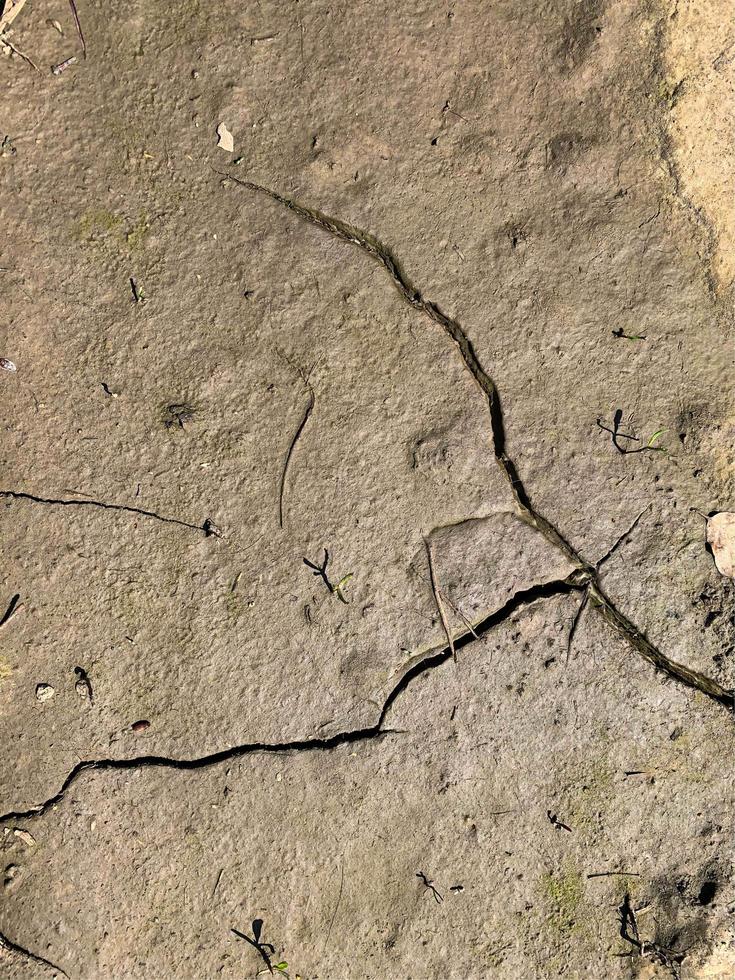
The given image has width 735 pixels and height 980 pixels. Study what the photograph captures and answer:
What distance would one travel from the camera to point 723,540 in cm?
232

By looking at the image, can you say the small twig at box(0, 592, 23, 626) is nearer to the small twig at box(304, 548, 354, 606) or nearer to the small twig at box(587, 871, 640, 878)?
the small twig at box(304, 548, 354, 606)

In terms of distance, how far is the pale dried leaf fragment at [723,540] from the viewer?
231 centimetres

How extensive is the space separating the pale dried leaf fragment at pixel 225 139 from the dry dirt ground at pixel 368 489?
1.2 inches

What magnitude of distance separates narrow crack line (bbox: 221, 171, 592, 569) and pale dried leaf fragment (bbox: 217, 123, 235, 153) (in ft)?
0.30

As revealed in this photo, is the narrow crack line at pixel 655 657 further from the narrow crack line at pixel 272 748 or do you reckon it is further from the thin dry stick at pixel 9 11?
the thin dry stick at pixel 9 11

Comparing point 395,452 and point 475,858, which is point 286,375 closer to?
point 395,452

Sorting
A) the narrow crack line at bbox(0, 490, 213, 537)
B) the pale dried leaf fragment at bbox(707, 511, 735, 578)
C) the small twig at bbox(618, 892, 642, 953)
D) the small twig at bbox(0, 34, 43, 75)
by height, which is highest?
the small twig at bbox(0, 34, 43, 75)

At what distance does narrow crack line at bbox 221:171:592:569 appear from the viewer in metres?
2.35

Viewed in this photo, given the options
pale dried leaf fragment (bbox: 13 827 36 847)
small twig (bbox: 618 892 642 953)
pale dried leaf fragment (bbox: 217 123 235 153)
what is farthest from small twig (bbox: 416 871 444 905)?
pale dried leaf fragment (bbox: 217 123 235 153)

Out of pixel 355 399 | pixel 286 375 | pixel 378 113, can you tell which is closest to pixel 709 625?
pixel 355 399

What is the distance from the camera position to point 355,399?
7.71 ft

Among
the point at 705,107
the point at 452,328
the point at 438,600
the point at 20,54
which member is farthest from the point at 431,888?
the point at 20,54

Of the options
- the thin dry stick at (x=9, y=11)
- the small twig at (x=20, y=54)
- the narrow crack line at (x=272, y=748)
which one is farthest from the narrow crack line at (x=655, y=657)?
the thin dry stick at (x=9, y=11)

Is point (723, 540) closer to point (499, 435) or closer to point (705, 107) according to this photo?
point (499, 435)
